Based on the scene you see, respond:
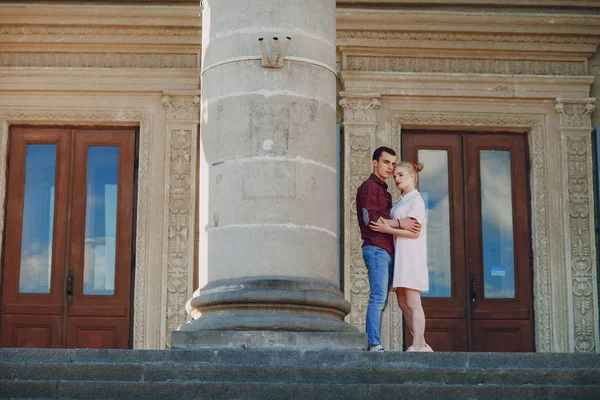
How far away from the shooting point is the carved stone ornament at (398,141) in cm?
1349

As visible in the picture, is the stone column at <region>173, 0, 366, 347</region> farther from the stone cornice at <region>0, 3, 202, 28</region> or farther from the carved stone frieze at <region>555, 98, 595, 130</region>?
the carved stone frieze at <region>555, 98, 595, 130</region>

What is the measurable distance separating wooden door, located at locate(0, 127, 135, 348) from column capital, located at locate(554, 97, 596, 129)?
15.9 ft

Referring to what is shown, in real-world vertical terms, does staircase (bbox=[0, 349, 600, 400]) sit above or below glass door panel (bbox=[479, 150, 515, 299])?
below

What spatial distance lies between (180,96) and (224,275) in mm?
4846

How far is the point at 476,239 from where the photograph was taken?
1392 cm

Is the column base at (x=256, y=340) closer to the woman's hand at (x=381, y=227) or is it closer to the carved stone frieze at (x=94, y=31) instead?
the woman's hand at (x=381, y=227)

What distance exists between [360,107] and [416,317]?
14.8ft

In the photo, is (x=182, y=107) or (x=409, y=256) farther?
(x=182, y=107)

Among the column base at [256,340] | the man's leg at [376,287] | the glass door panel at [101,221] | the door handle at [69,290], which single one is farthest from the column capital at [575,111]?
the column base at [256,340]

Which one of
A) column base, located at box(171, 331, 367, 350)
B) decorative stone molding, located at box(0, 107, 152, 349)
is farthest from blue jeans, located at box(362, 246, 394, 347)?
decorative stone molding, located at box(0, 107, 152, 349)

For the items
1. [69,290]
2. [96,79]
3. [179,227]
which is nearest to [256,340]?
[179,227]

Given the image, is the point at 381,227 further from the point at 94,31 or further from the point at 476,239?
the point at 94,31

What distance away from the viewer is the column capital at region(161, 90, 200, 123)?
1395 centimetres

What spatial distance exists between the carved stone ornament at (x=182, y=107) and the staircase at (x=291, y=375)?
19.7ft
